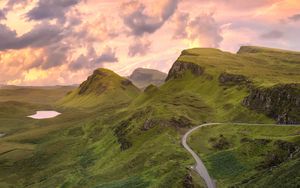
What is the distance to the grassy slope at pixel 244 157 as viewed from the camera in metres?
81.6

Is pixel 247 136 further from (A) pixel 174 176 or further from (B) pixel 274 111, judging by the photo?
(A) pixel 174 176

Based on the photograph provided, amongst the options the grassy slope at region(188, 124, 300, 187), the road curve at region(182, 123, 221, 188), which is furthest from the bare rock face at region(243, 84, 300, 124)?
the road curve at region(182, 123, 221, 188)

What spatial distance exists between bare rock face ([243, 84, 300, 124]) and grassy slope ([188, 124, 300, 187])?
1422 centimetres

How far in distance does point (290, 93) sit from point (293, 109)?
1101cm

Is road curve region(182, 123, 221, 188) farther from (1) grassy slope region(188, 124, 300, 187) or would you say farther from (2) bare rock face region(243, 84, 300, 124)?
(2) bare rock face region(243, 84, 300, 124)

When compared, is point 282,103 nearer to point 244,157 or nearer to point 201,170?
point 244,157

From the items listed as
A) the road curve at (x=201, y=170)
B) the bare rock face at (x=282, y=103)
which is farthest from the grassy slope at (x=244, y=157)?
the bare rock face at (x=282, y=103)

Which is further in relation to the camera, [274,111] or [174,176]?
[274,111]

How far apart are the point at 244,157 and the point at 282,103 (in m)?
74.7

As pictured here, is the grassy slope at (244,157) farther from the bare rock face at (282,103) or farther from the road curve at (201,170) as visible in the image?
the bare rock face at (282,103)

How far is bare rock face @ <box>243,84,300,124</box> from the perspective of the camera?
170 metres

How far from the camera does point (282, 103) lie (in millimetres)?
→ 183625

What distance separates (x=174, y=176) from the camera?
101562 millimetres

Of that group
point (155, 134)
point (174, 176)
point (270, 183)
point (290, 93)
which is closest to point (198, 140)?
point (155, 134)
